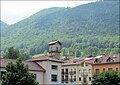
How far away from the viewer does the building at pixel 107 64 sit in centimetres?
8539

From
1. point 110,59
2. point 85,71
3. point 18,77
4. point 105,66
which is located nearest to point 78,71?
point 85,71

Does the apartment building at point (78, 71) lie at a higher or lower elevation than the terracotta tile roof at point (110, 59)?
lower

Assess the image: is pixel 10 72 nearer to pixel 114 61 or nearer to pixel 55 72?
pixel 55 72

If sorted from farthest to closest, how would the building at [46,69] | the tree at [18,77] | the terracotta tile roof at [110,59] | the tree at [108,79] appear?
the terracotta tile roof at [110,59] < the tree at [108,79] < the building at [46,69] < the tree at [18,77]

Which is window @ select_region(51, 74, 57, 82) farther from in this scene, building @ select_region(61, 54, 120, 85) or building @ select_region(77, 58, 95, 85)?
building @ select_region(77, 58, 95, 85)

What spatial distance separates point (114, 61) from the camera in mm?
85875

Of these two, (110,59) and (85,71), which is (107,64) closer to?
(110,59)

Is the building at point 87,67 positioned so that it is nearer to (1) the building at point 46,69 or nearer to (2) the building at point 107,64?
(2) the building at point 107,64

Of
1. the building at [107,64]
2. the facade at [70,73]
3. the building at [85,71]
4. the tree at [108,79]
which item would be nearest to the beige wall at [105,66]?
the building at [107,64]

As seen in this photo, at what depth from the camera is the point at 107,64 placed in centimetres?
8756

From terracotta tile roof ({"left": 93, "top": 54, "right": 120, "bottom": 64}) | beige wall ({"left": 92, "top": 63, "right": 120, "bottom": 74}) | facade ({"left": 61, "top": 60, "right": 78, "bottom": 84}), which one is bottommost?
facade ({"left": 61, "top": 60, "right": 78, "bottom": 84})

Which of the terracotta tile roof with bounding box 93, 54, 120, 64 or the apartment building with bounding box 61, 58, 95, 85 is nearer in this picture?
the terracotta tile roof with bounding box 93, 54, 120, 64

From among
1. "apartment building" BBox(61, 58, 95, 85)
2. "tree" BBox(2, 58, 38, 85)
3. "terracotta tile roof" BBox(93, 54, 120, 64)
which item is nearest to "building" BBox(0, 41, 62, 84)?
"terracotta tile roof" BBox(93, 54, 120, 64)

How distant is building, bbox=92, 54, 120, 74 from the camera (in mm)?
85387
